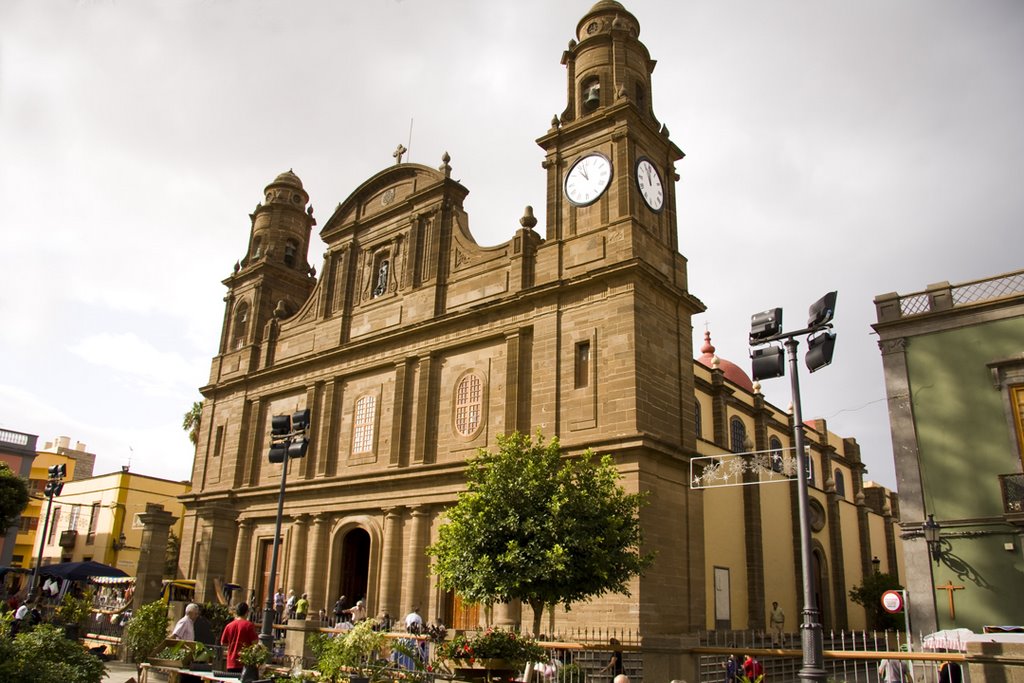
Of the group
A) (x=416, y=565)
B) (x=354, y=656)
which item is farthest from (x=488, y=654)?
(x=416, y=565)

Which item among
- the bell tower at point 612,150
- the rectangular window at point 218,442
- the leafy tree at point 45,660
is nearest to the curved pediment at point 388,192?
the bell tower at point 612,150

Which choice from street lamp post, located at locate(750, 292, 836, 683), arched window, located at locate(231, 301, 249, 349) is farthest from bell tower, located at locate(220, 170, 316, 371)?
street lamp post, located at locate(750, 292, 836, 683)

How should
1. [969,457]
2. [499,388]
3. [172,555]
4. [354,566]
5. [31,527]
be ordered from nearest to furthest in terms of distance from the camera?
[969,457] < [499,388] < [354,566] < [172,555] < [31,527]

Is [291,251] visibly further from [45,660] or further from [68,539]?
[45,660]

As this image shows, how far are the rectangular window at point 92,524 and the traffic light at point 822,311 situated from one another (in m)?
49.6

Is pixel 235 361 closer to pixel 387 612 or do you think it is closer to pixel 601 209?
pixel 387 612

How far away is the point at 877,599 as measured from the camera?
32.9 meters

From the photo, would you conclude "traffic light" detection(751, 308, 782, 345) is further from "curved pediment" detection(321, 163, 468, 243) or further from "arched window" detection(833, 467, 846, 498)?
"arched window" detection(833, 467, 846, 498)

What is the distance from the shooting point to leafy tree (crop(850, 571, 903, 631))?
33.1 meters

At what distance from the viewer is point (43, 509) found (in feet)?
174

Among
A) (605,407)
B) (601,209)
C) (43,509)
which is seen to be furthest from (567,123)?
(43,509)

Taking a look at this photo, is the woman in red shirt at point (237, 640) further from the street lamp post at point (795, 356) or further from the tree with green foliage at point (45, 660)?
the street lamp post at point (795, 356)

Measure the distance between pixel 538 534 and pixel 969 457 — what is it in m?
11.4

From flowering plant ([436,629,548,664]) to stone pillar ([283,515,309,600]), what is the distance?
16.9 m
